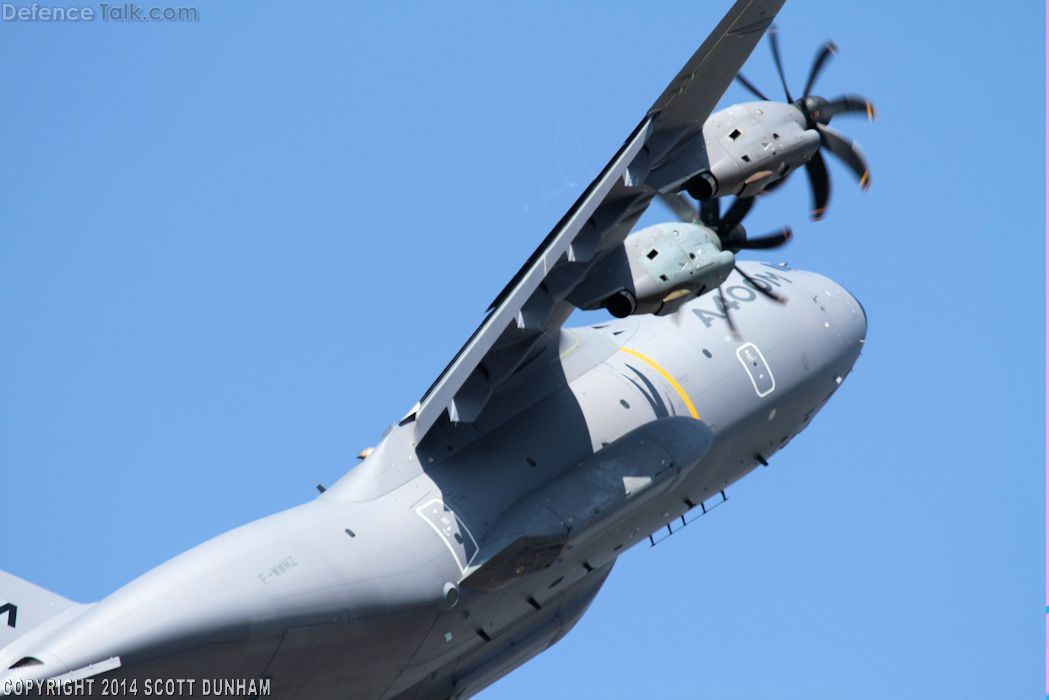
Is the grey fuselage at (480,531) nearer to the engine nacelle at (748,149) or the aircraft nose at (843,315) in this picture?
the aircraft nose at (843,315)

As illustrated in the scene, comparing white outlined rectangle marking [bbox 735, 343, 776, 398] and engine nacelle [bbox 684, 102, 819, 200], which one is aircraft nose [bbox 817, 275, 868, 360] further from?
engine nacelle [bbox 684, 102, 819, 200]

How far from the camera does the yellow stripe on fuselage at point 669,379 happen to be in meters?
29.9

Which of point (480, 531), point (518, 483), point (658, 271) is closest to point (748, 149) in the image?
point (658, 271)

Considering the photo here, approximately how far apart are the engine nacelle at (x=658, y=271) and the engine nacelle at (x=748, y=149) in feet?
1.96

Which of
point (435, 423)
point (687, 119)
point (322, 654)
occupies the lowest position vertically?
point (322, 654)

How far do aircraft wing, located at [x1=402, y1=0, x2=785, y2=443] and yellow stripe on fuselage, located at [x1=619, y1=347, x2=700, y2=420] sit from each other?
2.14 m

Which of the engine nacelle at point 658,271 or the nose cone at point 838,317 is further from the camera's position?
the nose cone at point 838,317

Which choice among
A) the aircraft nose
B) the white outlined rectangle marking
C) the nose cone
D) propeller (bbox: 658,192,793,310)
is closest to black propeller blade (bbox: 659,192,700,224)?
propeller (bbox: 658,192,793,310)

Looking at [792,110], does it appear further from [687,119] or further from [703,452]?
[703,452]

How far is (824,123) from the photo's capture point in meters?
29.2

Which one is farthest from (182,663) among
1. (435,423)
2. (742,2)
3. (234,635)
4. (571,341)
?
(742,2)

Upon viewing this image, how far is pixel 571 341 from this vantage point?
1164 inches

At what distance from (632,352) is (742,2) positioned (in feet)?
18.5

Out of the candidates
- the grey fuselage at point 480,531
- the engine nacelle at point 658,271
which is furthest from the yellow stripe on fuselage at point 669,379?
the engine nacelle at point 658,271
